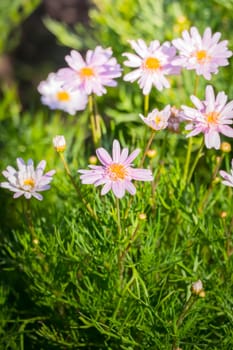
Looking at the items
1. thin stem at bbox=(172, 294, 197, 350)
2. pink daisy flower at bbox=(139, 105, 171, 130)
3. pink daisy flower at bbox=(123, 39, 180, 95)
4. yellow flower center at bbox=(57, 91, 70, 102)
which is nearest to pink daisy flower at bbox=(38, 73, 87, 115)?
yellow flower center at bbox=(57, 91, 70, 102)

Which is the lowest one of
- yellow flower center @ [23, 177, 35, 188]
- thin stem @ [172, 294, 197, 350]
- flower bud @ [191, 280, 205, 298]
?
thin stem @ [172, 294, 197, 350]

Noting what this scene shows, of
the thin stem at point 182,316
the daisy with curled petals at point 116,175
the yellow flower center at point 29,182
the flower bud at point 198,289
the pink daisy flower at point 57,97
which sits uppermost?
the pink daisy flower at point 57,97

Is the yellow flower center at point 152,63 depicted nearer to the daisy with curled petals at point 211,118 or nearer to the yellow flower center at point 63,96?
the daisy with curled petals at point 211,118

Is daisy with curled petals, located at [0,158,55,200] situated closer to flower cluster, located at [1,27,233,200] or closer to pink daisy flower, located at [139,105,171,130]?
flower cluster, located at [1,27,233,200]

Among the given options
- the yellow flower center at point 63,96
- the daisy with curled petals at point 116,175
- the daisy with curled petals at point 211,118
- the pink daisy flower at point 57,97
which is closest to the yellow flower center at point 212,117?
the daisy with curled petals at point 211,118

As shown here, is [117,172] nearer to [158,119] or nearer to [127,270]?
[158,119]

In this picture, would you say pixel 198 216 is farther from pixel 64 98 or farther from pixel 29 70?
pixel 29 70

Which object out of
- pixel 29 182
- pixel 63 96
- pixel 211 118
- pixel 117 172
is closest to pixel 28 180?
pixel 29 182
